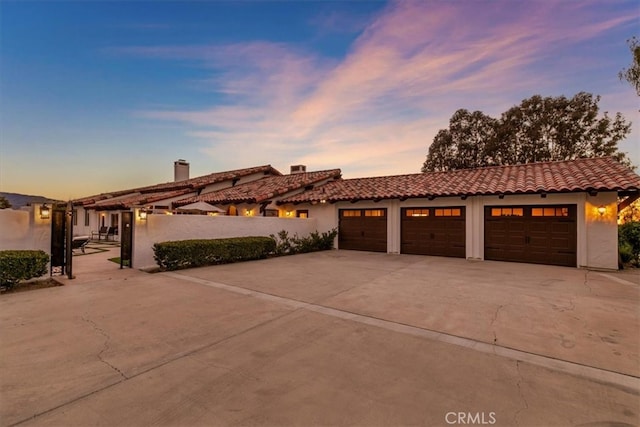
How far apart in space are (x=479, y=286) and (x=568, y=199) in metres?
6.94

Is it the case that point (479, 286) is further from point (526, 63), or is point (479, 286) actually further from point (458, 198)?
point (526, 63)

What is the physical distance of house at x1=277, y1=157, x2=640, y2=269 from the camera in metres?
10.7

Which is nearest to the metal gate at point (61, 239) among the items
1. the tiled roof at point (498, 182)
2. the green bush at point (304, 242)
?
the green bush at point (304, 242)

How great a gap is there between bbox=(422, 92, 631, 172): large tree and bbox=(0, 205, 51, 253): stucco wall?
29144 mm

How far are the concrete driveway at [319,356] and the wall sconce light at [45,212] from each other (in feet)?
7.87

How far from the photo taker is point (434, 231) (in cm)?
1424

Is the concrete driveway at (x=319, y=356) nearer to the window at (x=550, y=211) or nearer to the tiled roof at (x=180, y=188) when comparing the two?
the window at (x=550, y=211)

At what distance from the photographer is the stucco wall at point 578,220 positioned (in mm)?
10508

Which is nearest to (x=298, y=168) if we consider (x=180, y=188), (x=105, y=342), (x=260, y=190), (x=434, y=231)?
(x=260, y=190)

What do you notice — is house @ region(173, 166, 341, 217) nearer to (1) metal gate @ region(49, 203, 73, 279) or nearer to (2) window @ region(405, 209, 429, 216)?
(2) window @ region(405, 209, 429, 216)

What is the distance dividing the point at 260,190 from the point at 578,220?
16.4m

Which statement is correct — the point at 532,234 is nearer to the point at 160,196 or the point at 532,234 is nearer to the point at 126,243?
the point at 126,243

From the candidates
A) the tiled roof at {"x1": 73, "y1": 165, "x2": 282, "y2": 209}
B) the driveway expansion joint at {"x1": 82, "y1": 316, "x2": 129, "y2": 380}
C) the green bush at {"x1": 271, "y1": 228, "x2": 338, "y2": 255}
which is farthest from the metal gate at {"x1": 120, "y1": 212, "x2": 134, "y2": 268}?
the tiled roof at {"x1": 73, "y1": 165, "x2": 282, "y2": 209}

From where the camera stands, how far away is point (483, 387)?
2.96 meters
